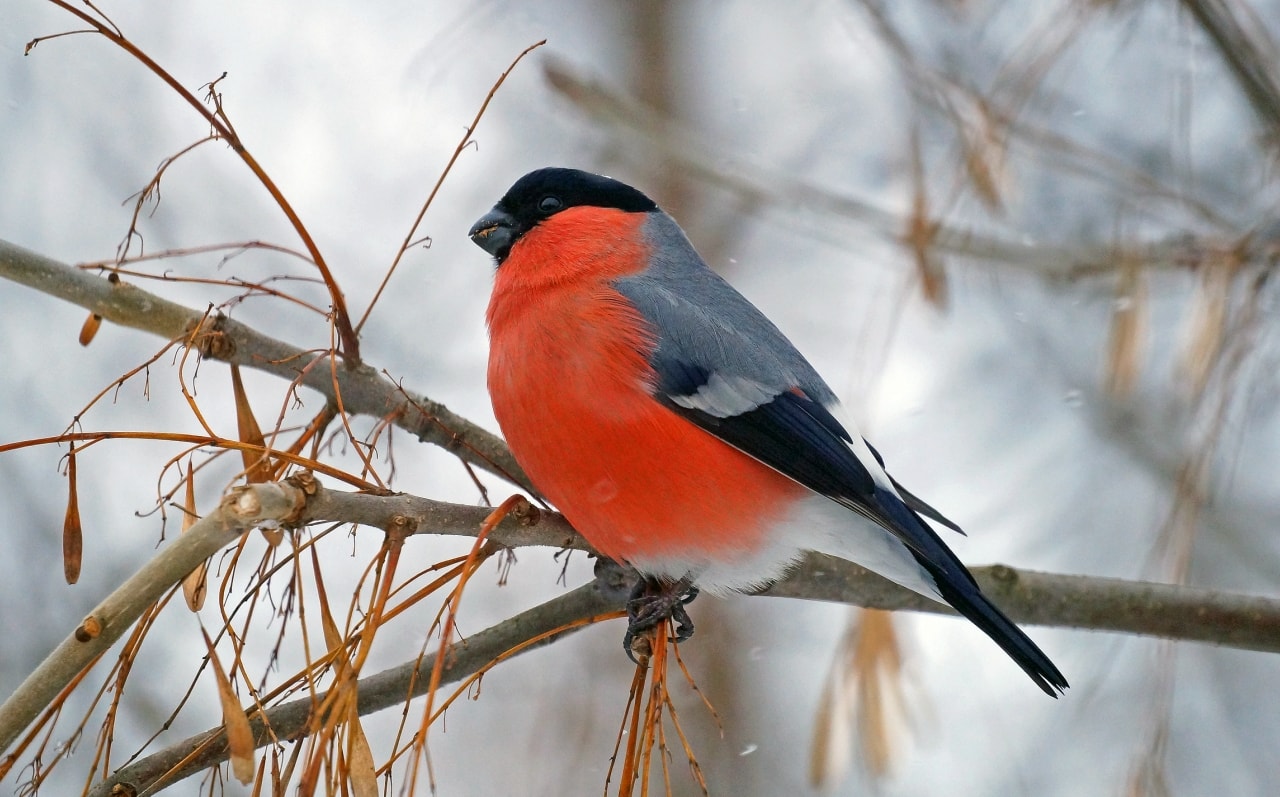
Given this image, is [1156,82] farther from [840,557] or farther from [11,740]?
[11,740]

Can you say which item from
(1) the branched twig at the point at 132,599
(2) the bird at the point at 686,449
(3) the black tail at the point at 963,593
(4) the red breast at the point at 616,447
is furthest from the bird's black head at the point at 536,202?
(1) the branched twig at the point at 132,599

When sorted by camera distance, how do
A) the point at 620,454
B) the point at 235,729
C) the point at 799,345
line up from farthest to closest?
the point at 799,345
the point at 620,454
the point at 235,729

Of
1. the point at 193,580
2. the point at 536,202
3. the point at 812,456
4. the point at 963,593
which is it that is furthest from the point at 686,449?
the point at 193,580

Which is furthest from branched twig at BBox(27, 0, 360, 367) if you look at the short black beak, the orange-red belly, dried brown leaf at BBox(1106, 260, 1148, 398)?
dried brown leaf at BBox(1106, 260, 1148, 398)

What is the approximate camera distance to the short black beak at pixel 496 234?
2344 millimetres

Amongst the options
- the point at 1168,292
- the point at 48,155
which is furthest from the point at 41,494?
the point at 1168,292

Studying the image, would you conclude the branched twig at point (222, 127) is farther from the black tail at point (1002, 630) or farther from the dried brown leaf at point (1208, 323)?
the dried brown leaf at point (1208, 323)

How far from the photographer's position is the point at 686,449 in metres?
1.92

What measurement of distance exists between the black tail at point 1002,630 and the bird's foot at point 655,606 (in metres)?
0.45

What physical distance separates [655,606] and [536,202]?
0.99m

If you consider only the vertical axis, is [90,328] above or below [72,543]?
above

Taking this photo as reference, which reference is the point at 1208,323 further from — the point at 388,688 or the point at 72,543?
the point at 72,543

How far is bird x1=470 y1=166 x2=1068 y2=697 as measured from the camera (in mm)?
1864

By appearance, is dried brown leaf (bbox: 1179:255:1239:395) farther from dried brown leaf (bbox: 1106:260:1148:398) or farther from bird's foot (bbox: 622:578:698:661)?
bird's foot (bbox: 622:578:698:661)
